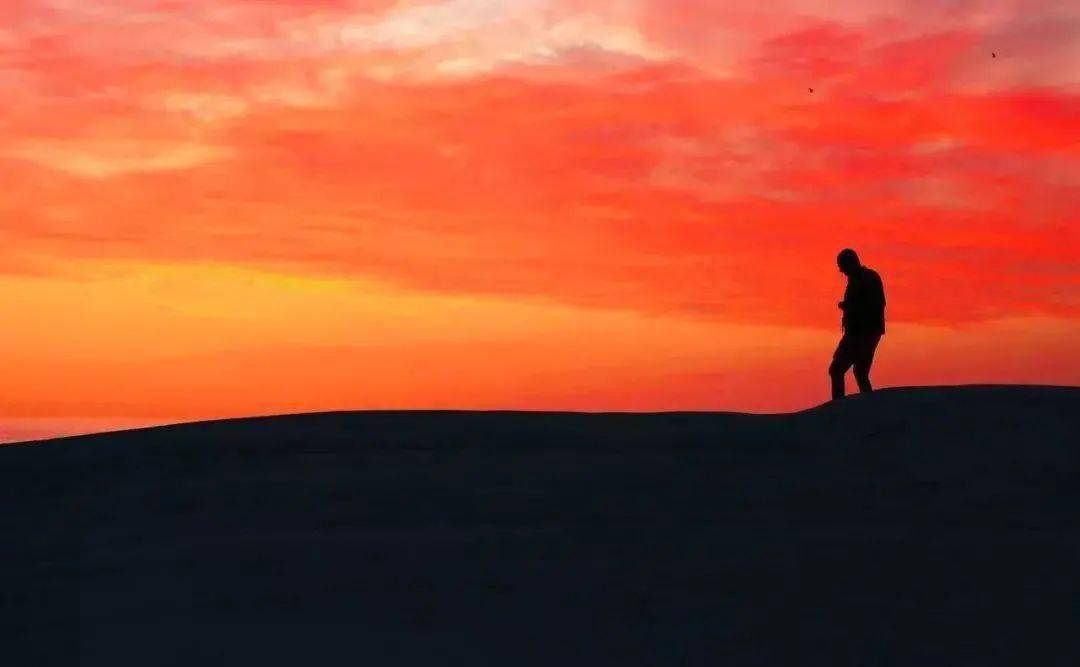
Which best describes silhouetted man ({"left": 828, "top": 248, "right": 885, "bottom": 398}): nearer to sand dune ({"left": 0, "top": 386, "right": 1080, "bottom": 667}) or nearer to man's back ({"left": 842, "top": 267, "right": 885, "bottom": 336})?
man's back ({"left": 842, "top": 267, "right": 885, "bottom": 336})

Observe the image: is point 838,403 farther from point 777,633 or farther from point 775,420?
point 777,633

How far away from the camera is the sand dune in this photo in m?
6.67

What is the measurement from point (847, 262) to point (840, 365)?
1.14 metres

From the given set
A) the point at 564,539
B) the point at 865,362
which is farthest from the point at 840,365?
the point at 564,539

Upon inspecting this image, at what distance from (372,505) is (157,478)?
2.67 meters

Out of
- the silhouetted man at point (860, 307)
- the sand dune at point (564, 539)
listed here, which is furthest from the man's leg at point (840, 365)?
the sand dune at point (564, 539)

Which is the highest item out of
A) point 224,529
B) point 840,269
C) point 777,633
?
point 840,269

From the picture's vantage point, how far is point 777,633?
6.73 metres

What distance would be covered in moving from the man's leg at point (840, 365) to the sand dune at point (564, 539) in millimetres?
871

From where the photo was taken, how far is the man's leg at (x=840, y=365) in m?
14.0

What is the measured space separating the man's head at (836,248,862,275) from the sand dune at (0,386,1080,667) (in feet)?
4.44

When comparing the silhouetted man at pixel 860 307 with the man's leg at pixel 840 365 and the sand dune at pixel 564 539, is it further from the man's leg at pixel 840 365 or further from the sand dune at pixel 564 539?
the sand dune at pixel 564 539

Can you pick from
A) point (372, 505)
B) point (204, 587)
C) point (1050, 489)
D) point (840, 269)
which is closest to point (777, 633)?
point (204, 587)

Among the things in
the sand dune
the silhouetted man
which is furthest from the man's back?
the sand dune
